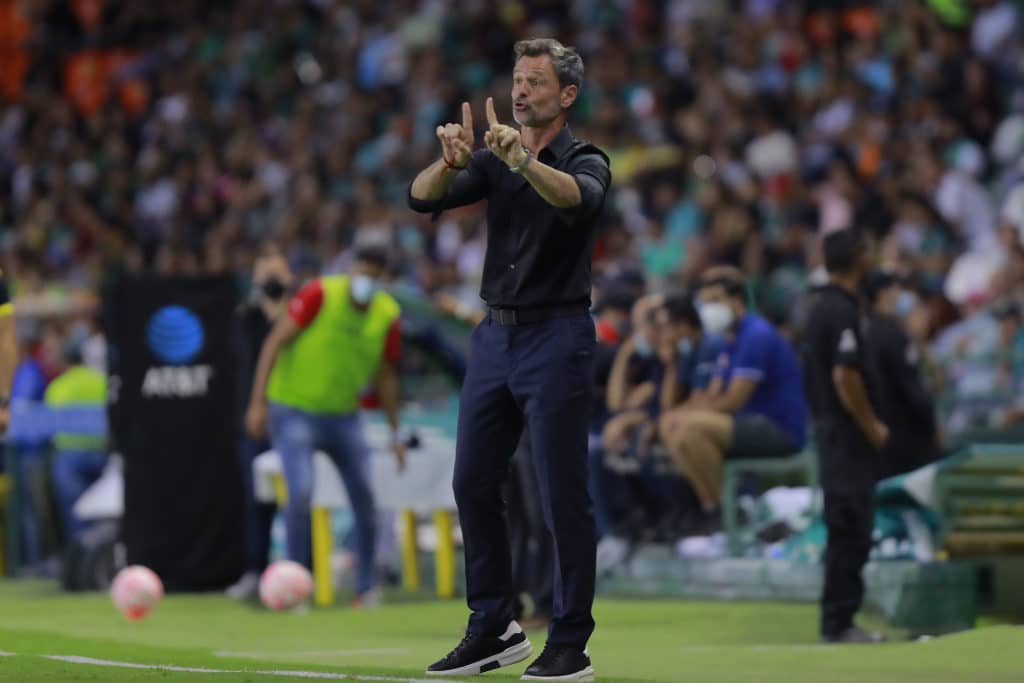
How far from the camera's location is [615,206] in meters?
20.0

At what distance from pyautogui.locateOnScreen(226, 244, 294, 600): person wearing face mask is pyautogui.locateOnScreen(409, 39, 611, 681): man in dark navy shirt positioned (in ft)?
20.8

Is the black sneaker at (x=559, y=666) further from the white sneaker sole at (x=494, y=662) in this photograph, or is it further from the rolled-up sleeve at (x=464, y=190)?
the rolled-up sleeve at (x=464, y=190)

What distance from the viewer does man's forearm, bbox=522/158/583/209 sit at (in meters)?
6.91

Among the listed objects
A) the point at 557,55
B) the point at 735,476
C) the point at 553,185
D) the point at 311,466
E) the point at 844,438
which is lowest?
the point at 735,476

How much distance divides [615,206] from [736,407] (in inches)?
281

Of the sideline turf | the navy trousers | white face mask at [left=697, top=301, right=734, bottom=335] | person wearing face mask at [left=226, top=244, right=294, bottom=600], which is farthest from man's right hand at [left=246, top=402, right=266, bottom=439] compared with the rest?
the navy trousers

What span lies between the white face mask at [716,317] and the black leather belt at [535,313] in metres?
5.94

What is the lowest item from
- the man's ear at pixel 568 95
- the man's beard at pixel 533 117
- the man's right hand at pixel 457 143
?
the man's right hand at pixel 457 143

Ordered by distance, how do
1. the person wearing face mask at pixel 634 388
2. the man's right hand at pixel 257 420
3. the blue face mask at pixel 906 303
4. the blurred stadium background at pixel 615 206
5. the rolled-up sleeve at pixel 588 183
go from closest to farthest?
the rolled-up sleeve at pixel 588 183
the blurred stadium background at pixel 615 206
the man's right hand at pixel 257 420
the person wearing face mask at pixel 634 388
the blue face mask at pixel 906 303

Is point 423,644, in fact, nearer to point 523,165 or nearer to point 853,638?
point 853,638

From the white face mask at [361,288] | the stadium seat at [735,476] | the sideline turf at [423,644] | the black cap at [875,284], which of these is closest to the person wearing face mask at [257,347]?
the sideline turf at [423,644]

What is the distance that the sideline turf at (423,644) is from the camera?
8148 millimetres

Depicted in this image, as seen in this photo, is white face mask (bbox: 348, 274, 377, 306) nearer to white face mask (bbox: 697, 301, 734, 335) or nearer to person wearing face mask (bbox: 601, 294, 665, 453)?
person wearing face mask (bbox: 601, 294, 665, 453)

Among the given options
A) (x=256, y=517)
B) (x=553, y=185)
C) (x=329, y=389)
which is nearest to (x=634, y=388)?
(x=329, y=389)
